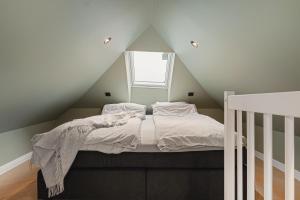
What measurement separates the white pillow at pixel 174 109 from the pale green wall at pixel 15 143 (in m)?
2.24

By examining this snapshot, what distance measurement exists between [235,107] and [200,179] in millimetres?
1348

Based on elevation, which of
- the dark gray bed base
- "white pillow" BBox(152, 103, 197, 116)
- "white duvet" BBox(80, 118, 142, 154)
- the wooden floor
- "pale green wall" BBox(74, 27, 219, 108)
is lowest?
the wooden floor

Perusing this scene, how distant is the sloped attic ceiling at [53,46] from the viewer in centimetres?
172

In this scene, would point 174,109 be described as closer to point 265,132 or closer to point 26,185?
point 26,185

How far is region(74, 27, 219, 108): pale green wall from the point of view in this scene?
400 cm

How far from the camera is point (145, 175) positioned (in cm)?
215

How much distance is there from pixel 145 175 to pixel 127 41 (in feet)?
7.68

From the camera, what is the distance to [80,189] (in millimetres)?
2152

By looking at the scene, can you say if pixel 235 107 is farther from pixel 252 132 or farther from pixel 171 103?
pixel 171 103

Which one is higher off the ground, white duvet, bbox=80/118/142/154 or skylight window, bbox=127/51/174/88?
skylight window, bbox=127/51/174/88

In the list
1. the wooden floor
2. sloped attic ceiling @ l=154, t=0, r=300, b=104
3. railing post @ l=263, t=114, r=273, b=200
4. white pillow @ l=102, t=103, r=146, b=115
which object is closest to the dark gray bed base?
the wooden floor

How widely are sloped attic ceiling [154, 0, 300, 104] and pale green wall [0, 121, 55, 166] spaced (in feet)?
9.02

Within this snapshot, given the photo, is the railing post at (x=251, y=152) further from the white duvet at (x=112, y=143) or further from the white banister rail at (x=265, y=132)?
the white duvet at (x=112, y=143)

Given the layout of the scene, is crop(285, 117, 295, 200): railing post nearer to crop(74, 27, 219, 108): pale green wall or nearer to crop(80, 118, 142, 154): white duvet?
crop(80, 118, 142, 154): white duvet
